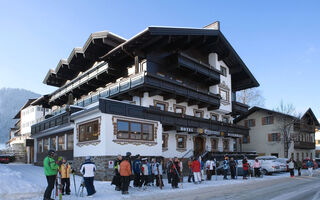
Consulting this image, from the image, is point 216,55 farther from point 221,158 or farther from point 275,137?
point 275,137

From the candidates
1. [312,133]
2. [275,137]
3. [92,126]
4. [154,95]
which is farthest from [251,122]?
[92,126]

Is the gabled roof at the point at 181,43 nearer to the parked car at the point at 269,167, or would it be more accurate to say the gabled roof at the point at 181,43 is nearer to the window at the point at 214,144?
the window at the point at 214,144

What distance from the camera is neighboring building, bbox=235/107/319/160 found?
40.9 meters

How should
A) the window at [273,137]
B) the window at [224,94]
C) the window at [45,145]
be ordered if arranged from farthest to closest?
the window at [273,137], the window at [224,94], the window at [45,145]

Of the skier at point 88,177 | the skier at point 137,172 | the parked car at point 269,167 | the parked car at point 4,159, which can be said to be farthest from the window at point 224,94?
the parked car at point 4,159

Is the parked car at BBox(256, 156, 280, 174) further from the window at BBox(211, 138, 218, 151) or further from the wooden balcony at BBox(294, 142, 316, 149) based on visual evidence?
the wooden balcony at BBox(294, 142, 316, 149)

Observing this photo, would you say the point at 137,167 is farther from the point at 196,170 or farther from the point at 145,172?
the point at 196,170

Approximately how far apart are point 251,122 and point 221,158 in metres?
18.0

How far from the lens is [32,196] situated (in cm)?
1239

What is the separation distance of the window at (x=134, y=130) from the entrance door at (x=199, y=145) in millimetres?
9036

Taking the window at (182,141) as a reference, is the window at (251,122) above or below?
above

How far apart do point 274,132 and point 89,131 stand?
3056cm

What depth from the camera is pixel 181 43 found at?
27719 millimetres

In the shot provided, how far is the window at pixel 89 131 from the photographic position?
21.0 metres
